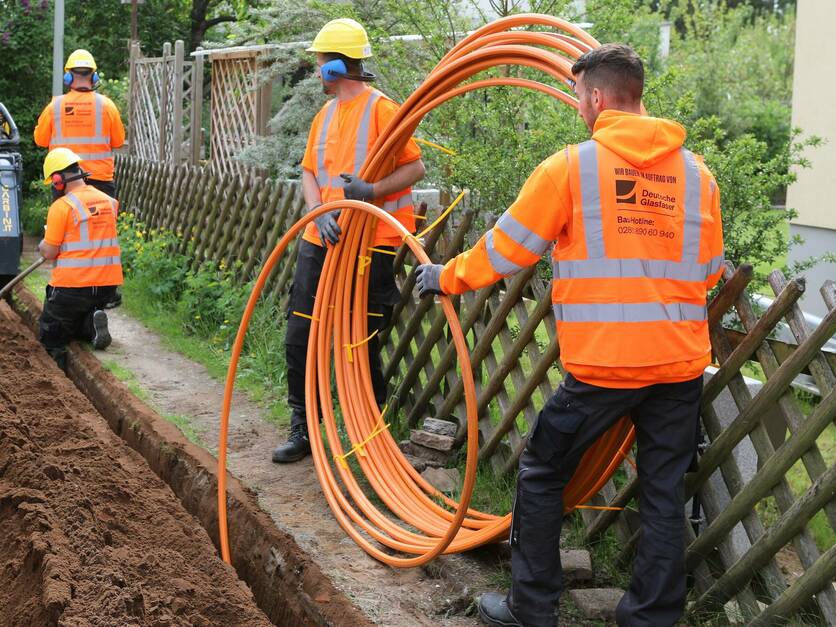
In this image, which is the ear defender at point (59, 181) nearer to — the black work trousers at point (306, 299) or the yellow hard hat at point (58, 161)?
the yellow hard hat at point (58, 161)

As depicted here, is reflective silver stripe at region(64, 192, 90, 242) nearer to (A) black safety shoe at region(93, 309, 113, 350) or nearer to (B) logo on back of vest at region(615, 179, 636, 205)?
(A) black safety shoe at region(93, 309, 113, 350)

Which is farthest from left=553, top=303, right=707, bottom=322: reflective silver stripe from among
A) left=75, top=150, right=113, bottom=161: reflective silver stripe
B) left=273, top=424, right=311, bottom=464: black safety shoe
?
left=75, top=150, right=113, bottom=161: reflective silver stripe

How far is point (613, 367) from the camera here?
3.17m

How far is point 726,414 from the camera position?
408cm

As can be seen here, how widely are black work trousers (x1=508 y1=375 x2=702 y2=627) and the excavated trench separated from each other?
2.23 ft

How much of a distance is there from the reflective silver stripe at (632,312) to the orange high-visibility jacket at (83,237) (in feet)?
16.1

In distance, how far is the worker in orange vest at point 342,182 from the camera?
197 inches

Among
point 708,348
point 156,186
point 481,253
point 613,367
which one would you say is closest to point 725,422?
point 708,348

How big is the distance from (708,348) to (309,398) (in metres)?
2.32

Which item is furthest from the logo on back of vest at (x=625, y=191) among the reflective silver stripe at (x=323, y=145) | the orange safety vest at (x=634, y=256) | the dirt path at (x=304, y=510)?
the reflective silver stripe at (x=323, y=145)

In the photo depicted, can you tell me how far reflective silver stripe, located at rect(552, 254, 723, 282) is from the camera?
3.14m

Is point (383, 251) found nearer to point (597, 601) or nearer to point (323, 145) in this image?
point (323, 145)

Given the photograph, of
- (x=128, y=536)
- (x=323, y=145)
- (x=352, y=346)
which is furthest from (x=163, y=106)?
(x=128, y=536)

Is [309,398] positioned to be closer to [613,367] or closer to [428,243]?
[428,243]
